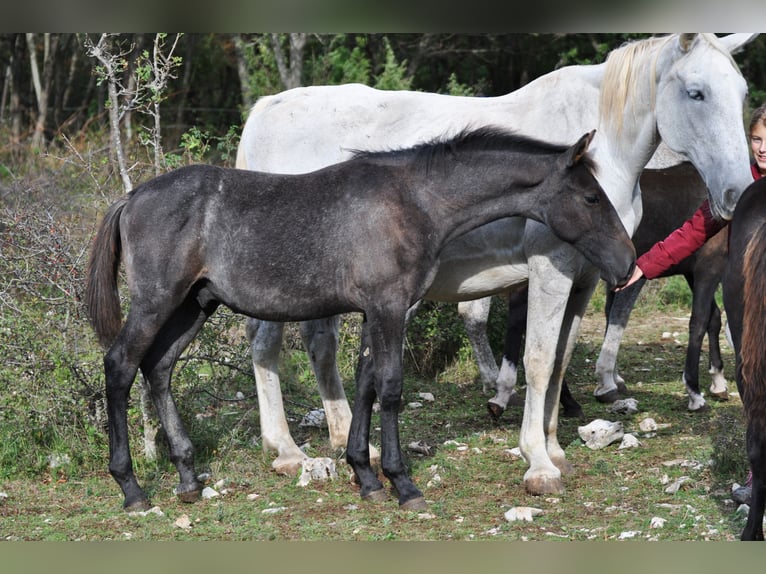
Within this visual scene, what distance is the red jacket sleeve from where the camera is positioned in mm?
5062

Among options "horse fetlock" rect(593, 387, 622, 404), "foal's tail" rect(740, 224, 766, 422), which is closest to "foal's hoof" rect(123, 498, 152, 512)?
"foal's tail" rect(740, 224, 766, 422)

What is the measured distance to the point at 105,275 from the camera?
5223 millimetres

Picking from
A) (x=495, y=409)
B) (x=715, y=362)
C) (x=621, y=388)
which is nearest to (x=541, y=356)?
(x=495, y=409)

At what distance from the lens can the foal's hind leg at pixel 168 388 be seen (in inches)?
213

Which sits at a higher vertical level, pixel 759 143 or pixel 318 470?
pixel 759 143

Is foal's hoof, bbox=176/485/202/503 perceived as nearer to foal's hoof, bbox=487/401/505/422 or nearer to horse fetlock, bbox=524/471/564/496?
horse fetlock, bbox=524/471/564/496

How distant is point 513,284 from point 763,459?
2094 mm

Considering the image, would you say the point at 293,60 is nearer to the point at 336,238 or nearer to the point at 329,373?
the point at 329,373

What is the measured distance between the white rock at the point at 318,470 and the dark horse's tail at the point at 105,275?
142 cm

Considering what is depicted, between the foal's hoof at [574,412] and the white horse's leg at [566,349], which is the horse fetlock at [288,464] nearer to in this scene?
the white horse's leg at [566,349]

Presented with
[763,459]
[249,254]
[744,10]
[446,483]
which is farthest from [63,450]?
[744,10]

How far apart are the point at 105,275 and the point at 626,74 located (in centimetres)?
305

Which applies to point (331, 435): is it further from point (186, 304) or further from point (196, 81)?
point (196, 81)

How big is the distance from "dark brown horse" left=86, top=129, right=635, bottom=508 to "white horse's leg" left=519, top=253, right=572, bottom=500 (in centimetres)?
38
